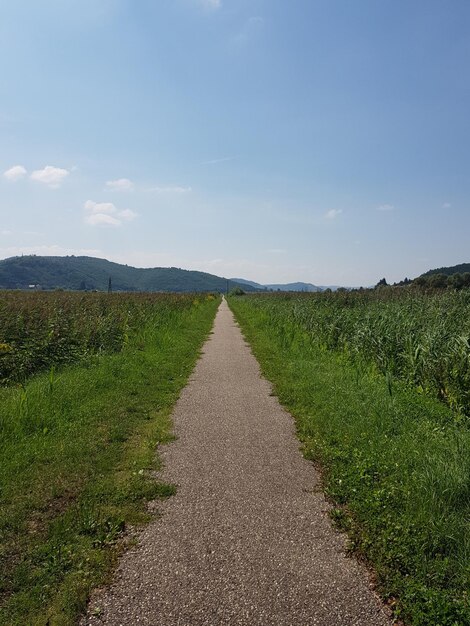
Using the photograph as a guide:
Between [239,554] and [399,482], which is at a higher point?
[399,482]

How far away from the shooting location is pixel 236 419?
7301 mm

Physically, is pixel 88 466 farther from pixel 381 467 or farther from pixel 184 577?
pixel 381 467

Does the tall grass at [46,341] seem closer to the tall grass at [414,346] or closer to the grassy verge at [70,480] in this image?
the grassy verge at [70,480]

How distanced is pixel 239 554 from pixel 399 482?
79.6 inches

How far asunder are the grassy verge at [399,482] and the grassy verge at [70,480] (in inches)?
86.6

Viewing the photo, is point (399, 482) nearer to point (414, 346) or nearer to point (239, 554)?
point (239, 554)

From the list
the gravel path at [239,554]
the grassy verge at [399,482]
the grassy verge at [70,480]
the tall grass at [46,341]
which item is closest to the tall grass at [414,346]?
the grassy verge at [399,482]

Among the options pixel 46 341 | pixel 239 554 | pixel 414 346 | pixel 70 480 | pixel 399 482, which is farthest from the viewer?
pixel 46 341

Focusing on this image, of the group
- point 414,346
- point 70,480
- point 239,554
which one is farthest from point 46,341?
point 414,346

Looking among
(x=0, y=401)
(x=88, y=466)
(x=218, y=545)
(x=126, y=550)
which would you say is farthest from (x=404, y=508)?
(x=0, y=401)

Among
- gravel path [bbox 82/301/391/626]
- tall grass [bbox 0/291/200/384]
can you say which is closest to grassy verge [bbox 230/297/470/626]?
gravel path [bbox 82/301/391/626]

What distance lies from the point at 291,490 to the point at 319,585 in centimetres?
153

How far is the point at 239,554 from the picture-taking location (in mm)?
3477

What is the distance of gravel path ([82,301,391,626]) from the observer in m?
2.86
